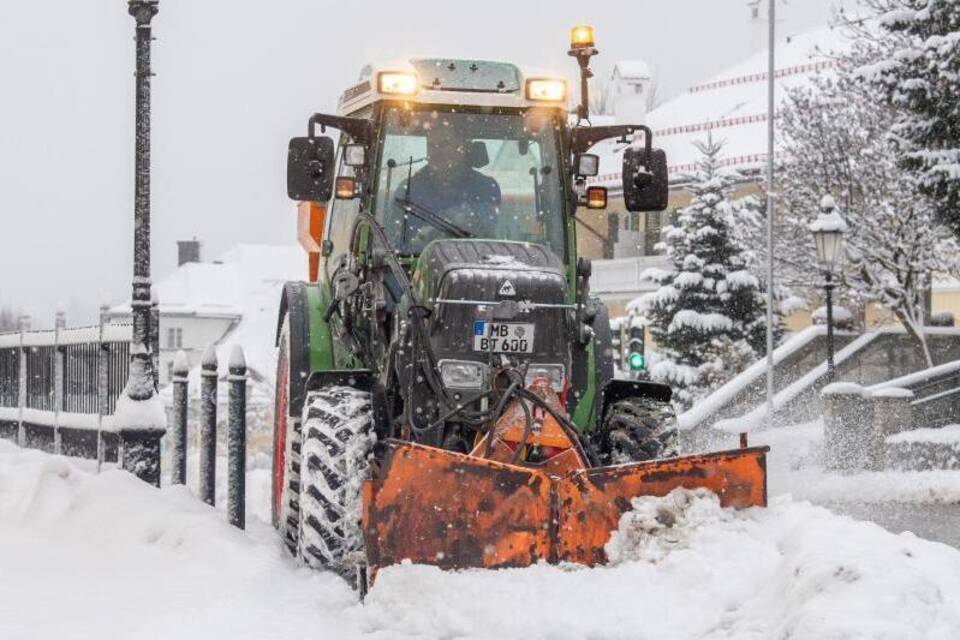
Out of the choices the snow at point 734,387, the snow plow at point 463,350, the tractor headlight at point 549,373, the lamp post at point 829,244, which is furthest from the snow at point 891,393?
the tractor headlight at point 549,373

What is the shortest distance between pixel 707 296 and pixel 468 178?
65.2 ft

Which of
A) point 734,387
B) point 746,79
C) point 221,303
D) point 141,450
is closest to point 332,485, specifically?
point 141,450

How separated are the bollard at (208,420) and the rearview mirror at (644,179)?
3.87 metres

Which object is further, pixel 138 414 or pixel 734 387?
pixel 734 387

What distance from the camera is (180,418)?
11781mm

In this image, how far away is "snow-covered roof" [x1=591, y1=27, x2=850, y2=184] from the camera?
39094 millimetres

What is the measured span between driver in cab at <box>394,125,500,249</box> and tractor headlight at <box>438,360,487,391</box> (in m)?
1.09

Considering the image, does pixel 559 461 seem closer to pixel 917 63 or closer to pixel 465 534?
pixel 465 534

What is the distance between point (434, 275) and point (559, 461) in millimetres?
1202

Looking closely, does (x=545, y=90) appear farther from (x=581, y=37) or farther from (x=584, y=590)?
(x=584, y=590)

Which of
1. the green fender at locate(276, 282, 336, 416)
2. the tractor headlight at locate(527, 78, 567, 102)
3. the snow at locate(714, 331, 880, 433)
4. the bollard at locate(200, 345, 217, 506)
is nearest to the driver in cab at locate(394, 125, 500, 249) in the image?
the tractor headlight at locate(527, 78, 567, 102)

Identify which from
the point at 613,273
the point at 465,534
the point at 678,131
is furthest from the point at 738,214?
the point at 465,534

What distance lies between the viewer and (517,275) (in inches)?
312

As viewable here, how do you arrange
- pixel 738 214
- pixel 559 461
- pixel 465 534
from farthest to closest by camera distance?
pixel 738 214
pixel 559 461
pixel 465 534
